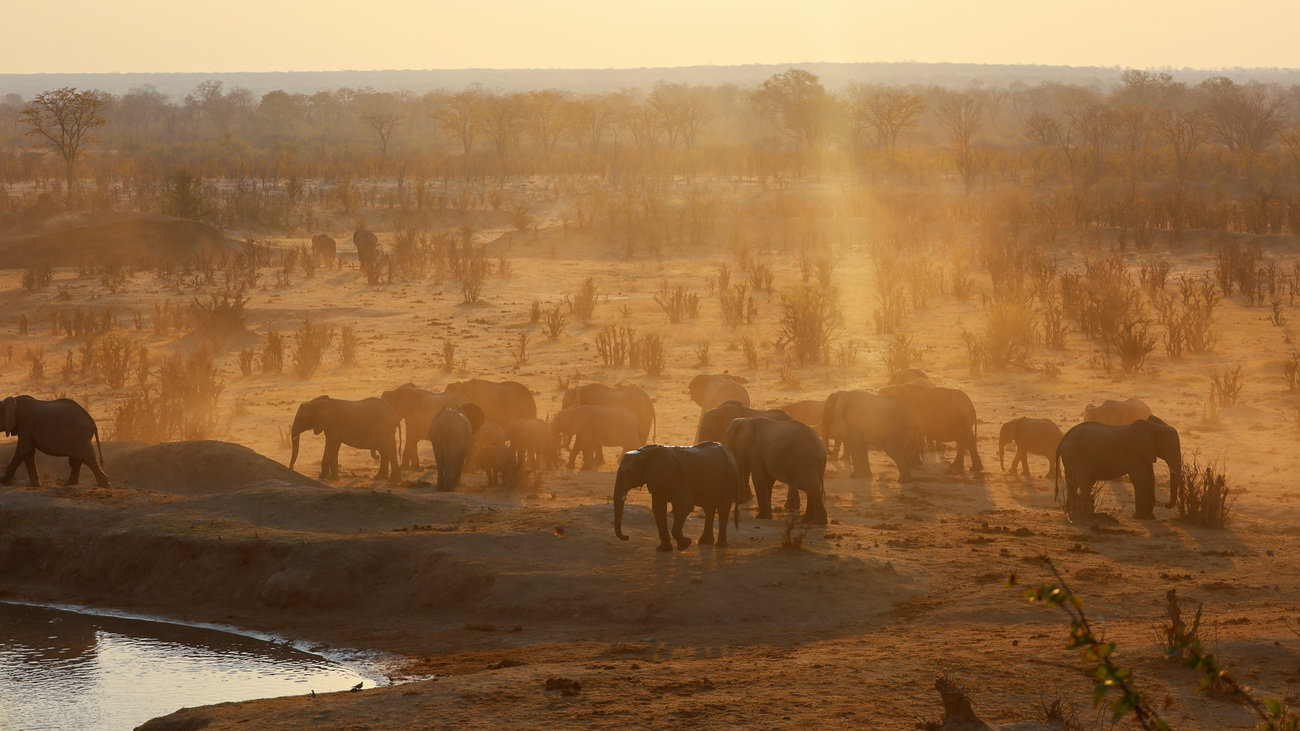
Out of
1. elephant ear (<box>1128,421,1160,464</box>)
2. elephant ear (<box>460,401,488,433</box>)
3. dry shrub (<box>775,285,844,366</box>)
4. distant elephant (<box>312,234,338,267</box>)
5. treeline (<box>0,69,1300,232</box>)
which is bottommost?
elephant ear (<box>460,401,488,433</box>)

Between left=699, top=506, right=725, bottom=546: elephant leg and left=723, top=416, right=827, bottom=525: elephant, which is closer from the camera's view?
left=699, top=506, right=725, bottom=546: elephant leg

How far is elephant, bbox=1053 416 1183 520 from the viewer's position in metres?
10.8

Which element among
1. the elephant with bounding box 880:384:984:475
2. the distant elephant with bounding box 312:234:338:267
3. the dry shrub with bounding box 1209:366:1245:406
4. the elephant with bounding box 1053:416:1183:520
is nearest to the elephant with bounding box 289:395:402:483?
the elephant with bounding box 880:384:984:475

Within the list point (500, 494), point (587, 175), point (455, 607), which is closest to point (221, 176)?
point (587, 175)

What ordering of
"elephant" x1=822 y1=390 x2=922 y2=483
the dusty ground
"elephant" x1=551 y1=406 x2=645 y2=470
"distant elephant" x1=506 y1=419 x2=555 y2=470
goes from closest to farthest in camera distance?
the dusty ground < "elephant" x1=822 y1=390 x2=922 y2=483 < "distant elephant" x1=506 y1=419 x2=555 y2=470 < "elephant" x1=551 y1=406 x2=645 y2=470

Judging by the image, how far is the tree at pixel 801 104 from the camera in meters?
62.5

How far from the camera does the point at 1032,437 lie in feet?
43.0

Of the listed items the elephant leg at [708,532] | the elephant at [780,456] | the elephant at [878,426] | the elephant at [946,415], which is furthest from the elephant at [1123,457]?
A: the elephant leg at [708,532]

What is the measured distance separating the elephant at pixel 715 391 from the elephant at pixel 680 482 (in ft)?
14.7

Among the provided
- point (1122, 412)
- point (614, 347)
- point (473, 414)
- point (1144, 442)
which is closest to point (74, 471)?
point (473, 414)

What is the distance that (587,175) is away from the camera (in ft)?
177

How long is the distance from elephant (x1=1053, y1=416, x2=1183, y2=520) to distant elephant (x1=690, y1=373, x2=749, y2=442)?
399 centimetres

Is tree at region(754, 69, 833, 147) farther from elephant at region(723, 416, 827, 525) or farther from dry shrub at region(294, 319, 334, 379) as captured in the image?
elephant at region(723, 416, 827, 525)

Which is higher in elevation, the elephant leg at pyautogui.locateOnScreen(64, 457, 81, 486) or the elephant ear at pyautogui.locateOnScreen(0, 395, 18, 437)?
the elephant ear at pyautogui.locateOnScreen(0, 395, 18, 437)
